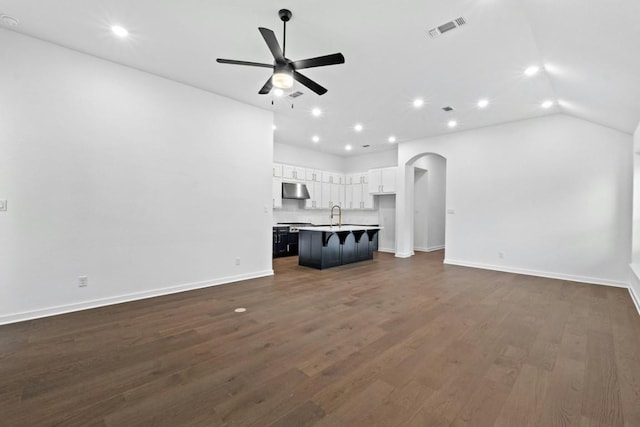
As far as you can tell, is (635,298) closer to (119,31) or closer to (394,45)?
(394,45)

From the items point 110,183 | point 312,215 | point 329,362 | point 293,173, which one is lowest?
point 329,362

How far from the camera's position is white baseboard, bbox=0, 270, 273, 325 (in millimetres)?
3096

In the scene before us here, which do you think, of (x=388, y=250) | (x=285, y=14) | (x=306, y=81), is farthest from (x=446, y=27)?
(x=388, y=250)

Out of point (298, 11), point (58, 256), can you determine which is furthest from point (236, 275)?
point (298, 11)

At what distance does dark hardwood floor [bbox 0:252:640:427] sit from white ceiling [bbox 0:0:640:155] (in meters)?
2.75

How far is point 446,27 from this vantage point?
9.50ft

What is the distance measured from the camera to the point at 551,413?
173 cm

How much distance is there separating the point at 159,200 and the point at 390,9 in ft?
12.5

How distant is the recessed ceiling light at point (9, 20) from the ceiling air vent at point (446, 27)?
4398 mm

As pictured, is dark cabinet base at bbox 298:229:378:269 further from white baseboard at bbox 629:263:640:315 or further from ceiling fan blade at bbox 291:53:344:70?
white baseboard at bbox 629:263:640:315

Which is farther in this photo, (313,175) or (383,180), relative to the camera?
(313,175)

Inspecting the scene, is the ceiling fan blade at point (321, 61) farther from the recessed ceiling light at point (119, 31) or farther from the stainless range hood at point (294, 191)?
the stainless range hood at point (294, 191)

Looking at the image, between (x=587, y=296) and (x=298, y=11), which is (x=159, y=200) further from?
(x=587, y=296)

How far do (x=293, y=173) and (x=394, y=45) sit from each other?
16.7 ft
